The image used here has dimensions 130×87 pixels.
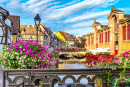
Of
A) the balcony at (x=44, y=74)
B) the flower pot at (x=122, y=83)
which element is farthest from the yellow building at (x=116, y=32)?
the balcony at (x=44, y=74)

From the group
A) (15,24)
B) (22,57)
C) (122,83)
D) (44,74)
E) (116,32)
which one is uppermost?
(15,24)

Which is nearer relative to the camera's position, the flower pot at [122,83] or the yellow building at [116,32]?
the flower pot at [122,83]

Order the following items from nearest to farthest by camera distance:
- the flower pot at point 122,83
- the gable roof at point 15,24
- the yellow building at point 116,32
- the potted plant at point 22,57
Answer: the flower pot at point 122,83
the potted plant at point 22,57
the yellow building at point 116,32
the gable roof at point 15,24

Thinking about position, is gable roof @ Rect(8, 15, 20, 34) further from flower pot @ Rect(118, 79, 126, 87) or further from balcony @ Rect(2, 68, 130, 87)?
flower pot @ Rect(118, 79, 126, 87)

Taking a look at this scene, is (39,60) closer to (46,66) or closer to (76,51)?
(46,66)

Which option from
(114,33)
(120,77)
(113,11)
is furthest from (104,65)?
(113,11)

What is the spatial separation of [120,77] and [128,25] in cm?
2426

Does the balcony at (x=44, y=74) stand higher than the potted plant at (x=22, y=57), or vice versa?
the potted plant at (x=22, y=57)

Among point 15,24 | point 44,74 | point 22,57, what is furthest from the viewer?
point 15,24

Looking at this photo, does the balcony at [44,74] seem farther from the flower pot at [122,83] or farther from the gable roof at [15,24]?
the gable roof at [15,24]

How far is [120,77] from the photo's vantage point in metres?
3.01

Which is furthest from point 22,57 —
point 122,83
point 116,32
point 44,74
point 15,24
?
point 116,32

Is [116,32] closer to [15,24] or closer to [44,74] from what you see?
[15,24]

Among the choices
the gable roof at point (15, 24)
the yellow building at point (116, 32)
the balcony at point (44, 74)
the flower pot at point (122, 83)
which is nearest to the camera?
the balcony at point (44, 74)
